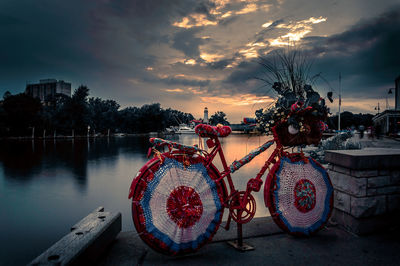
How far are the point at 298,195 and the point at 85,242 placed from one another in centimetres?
227

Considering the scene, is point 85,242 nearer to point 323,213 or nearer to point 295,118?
point 295,118

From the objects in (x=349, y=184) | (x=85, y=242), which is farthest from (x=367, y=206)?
(x=85, y=242)

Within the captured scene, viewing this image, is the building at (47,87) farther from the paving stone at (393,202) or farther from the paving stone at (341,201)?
the paving stone at (393,202)

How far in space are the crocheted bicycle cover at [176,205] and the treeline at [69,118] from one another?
2638 centimetres

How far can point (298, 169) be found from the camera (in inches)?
125

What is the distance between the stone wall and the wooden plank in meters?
2.76

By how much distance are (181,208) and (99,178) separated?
849 cm

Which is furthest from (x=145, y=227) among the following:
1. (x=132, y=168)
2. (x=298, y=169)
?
(x=132, y=168)

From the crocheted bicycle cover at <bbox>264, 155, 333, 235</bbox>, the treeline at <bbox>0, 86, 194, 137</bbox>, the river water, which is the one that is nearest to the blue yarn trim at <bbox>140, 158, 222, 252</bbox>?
the crocheted bicycle cover at <bbox>264, 155, 333, 235</bbox>

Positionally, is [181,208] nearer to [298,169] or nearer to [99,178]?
[298,169]

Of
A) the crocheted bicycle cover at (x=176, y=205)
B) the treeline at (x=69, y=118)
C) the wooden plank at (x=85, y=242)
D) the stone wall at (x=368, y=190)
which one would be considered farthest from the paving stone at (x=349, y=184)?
the treeline at (x=69, y=118)

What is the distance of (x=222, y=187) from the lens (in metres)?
2.83

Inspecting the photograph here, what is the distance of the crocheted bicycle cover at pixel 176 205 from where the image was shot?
2.47 metres

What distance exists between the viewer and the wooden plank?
6.46ft
